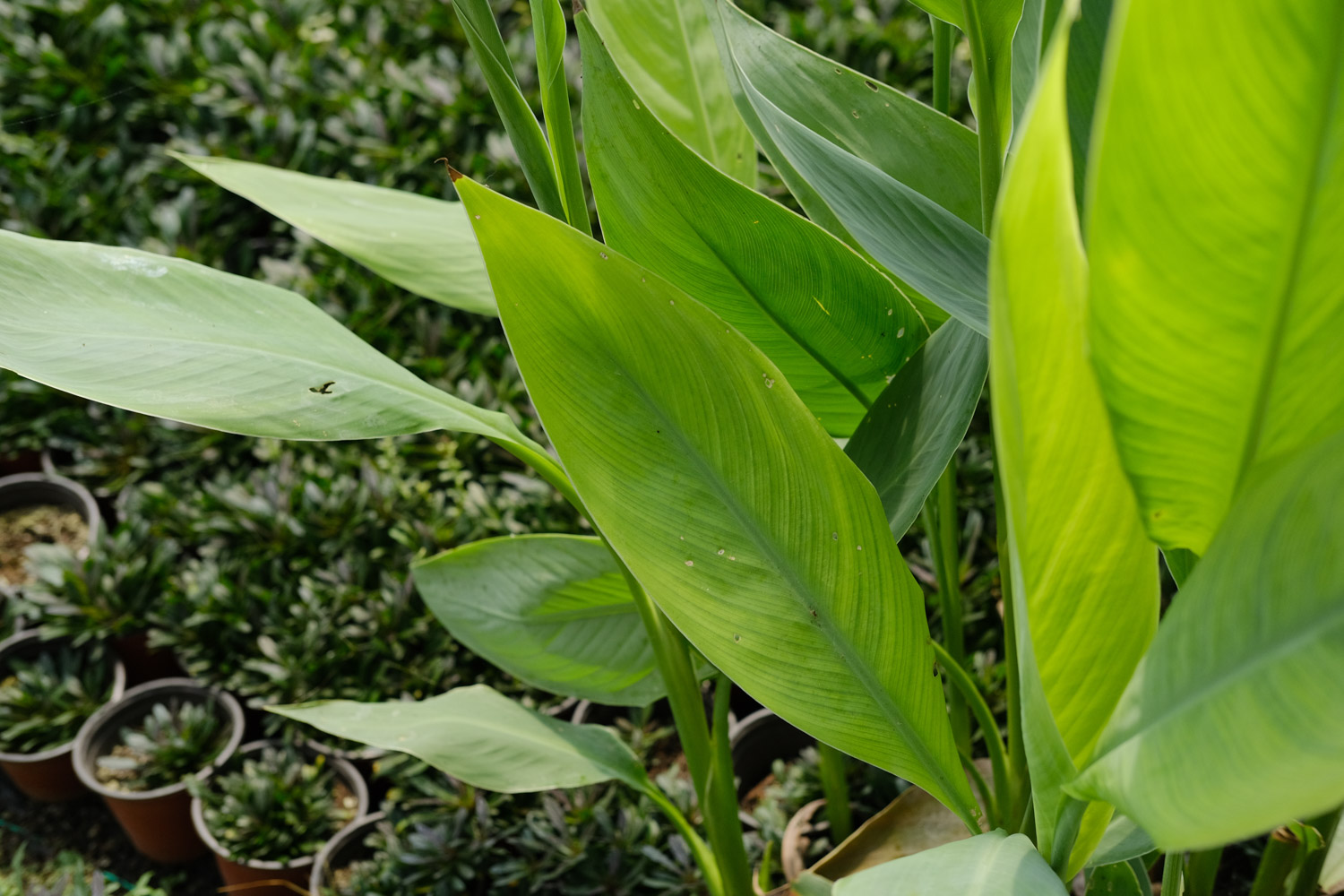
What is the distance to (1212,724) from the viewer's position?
0.29m

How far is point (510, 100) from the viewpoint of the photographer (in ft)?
1.74

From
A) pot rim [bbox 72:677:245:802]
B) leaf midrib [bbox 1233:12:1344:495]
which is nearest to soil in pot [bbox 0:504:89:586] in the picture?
pot rim [bbox 72:677:245:802]

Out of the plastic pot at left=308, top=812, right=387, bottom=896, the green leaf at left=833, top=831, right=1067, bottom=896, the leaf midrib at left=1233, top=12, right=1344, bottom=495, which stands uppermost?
the leaf midrib at left=1233, top=12, right=1344, bottom=495

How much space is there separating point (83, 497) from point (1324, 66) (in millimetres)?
1608

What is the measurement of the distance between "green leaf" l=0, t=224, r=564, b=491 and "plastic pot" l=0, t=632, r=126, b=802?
0.90 metres

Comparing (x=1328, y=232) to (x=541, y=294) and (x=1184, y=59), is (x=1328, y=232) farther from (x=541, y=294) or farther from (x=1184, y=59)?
(x=541, y=294)

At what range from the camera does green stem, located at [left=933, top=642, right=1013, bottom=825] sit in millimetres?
690

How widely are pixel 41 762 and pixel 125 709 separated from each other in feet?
0.38

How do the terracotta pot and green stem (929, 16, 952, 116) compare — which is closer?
green stem (929, 16, 952, 116)

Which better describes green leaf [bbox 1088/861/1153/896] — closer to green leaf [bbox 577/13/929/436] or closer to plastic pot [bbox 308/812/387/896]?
green leaf [bbox 577/13/929/436]

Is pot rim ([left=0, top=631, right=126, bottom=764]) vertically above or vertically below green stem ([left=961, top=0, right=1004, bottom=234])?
below

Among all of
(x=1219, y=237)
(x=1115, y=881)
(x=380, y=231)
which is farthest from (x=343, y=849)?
(x=1219, y=237)

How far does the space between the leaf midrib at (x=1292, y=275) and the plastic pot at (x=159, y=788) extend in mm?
1132

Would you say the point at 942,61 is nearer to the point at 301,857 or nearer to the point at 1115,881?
the point at 1115,881
